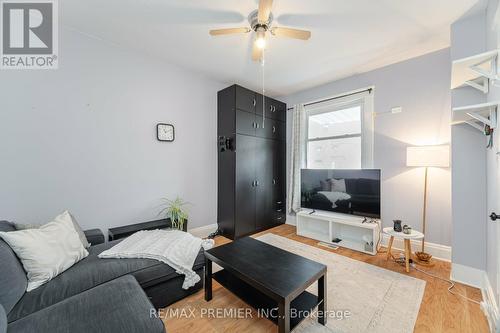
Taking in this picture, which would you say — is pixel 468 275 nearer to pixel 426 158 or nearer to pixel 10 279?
pixel 426 158

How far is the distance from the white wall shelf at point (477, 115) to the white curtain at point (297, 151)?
2.15m

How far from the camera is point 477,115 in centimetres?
165

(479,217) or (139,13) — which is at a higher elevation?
(139,13)

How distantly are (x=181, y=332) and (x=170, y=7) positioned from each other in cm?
282

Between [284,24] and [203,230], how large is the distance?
3146 millimetres

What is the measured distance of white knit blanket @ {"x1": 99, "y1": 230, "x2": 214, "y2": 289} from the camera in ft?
5.66

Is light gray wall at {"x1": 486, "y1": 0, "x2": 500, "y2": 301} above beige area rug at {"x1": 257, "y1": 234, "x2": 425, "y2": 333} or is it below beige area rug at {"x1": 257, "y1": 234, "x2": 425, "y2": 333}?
above

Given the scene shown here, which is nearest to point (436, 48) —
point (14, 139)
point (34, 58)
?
point (34, 58)

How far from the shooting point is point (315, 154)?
152 inches

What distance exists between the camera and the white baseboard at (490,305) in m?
1.42

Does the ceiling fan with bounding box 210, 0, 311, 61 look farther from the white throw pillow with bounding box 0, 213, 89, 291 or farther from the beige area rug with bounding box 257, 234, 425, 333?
the beige area rug with bounding box 257, 234, 425, 333

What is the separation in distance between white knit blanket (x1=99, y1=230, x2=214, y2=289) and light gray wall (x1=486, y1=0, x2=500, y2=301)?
7.99 ft

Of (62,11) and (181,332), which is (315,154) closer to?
(181,332)

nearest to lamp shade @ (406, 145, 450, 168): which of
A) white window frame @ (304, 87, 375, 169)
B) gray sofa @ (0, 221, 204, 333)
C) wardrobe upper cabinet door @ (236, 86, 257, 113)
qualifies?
white window frame @ (304, 87, 375, 169)
